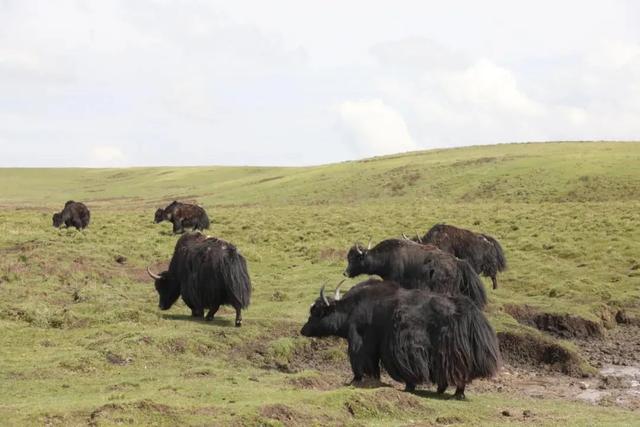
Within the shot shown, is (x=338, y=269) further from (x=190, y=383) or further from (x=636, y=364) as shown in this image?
(x=190, y=383)

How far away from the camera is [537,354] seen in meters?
14.5

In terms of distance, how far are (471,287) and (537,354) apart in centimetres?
194

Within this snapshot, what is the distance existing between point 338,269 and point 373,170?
52.0 metres

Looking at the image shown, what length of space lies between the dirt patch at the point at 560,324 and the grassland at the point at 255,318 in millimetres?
208

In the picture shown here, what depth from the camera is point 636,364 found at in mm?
14555

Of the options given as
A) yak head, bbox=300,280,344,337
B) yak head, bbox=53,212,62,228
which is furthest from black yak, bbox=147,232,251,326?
yak head, bbox=53,212,62,228

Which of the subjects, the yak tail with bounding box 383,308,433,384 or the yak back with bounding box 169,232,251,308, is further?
the yak back with bounding box 169,232,251,308

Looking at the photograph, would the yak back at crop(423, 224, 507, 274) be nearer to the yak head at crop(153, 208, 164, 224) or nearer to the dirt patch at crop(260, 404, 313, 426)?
the dirt patch at crop(260, 404, 313, 426)

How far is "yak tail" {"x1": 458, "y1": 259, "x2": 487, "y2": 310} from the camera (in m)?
13.8

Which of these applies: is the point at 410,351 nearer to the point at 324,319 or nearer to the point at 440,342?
the point at 440,342

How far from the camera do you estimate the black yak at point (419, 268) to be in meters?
13.9

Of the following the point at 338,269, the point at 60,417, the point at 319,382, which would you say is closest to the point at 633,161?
the point at 338,269

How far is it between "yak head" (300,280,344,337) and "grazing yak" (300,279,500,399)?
0.45m

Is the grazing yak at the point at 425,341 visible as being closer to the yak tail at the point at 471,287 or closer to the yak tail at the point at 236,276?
the yak tail at the point at 471,287
